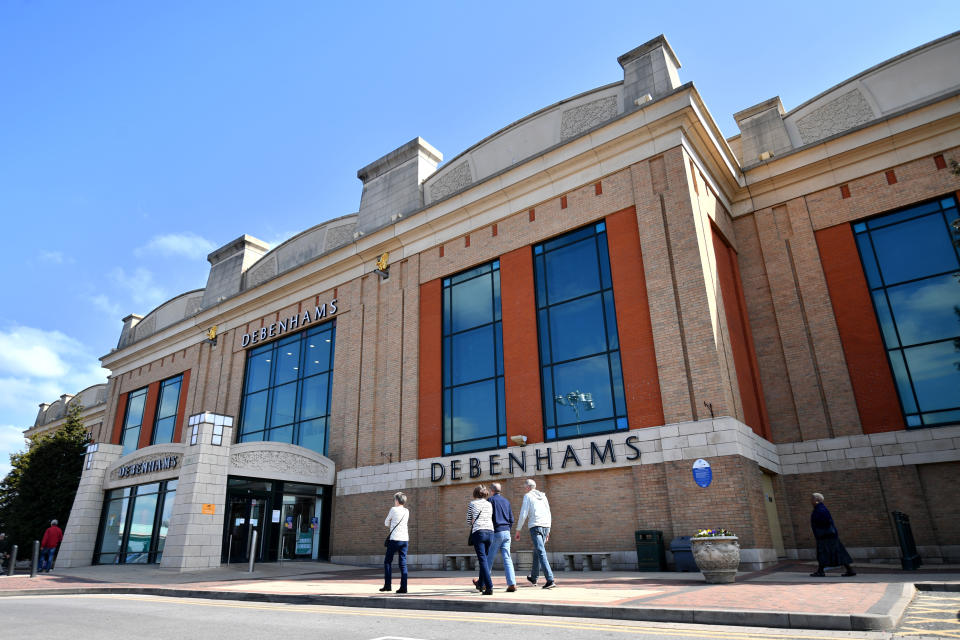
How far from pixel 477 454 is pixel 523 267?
627cm

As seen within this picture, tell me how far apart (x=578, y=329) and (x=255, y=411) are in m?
16.3

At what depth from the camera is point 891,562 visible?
15.2m

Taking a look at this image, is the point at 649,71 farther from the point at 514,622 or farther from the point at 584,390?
the point at 514,622

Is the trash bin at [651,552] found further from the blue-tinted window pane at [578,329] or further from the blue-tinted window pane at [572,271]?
the blue-tinted window pane at [572,271]

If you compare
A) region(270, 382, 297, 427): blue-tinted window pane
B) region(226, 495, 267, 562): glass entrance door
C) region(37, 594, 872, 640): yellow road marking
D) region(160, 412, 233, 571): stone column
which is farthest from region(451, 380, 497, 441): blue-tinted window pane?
region(37, 594, 872, 640): yellow road marking

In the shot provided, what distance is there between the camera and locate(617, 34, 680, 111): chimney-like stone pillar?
60.9ft

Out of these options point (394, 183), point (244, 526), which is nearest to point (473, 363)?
point (394, 183)

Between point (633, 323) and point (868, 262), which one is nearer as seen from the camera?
point (633, 323)

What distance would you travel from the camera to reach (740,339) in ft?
59.9

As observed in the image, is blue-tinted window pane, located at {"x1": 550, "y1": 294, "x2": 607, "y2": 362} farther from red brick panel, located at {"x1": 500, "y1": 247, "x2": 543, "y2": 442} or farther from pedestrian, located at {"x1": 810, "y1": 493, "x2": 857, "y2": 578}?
pedestrian, located at {"x1": 810, "y1": 493, "x2": 857, "y2": 578}

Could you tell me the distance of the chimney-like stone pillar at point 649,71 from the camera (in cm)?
1856

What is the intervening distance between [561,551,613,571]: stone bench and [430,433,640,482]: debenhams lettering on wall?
2190 mm

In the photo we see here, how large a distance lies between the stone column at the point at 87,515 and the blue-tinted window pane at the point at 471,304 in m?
16.0

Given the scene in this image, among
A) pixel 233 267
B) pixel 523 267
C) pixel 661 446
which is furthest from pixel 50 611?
pixel 233 267
